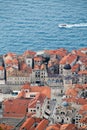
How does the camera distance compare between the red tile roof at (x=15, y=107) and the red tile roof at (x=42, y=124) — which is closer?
the red tile roof at (x=42, y=124)

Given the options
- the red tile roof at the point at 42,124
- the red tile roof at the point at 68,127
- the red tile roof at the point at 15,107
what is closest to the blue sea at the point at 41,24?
the red tile roof at the point at 15,107

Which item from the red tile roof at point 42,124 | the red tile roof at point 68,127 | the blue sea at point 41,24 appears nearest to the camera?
the red tile roof at point 68,127

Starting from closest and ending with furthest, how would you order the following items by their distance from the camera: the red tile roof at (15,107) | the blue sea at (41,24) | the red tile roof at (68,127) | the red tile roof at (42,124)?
the red tile roof at (68,127) → the red tile roof at (42,124) → the red tile roof at (15,107) → the blue sea at (41,24)

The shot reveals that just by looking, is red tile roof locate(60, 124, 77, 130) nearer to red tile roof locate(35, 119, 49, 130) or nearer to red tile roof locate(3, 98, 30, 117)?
red tile roof locate(35, 119, 49, 130)

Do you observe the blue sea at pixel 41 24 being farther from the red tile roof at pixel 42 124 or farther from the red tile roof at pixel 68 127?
the red tile roof at pixel 68 127

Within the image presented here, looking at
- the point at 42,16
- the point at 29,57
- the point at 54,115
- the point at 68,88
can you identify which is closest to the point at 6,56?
the point at 29,57

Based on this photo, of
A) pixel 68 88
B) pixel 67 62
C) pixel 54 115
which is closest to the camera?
pixel 54 115

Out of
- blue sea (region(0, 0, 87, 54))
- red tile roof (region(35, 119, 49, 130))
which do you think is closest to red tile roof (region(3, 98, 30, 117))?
red tile roof (region(35, 119, 49, 130))

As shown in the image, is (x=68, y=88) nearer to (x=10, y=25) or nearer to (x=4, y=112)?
(x=4, y=112)
